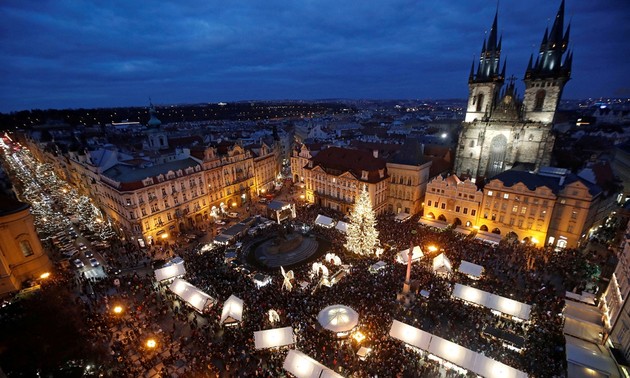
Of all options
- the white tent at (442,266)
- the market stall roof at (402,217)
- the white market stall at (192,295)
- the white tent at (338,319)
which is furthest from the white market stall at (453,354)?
the market stall roof at (402,217)

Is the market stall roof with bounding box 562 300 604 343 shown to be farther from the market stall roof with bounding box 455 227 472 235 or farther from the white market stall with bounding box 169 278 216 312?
the white market stall with bounding box 169 278 216 312

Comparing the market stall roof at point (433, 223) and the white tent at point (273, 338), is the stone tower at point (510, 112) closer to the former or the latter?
the market stall roof at point (433, 223)

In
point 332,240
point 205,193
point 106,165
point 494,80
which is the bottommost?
point 332,240

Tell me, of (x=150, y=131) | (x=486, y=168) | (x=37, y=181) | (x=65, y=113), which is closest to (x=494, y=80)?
(x=486, y=168)

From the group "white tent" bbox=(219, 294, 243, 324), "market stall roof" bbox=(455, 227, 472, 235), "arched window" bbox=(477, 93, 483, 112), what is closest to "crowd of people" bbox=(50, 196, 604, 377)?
"white tent" bbox=(219, 294, 243, 324)

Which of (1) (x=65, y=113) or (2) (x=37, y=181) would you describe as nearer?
(2) (x=37, y=181)

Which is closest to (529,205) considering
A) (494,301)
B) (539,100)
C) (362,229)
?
(494,301)

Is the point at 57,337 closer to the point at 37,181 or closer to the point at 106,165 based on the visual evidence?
the point at 106,165
